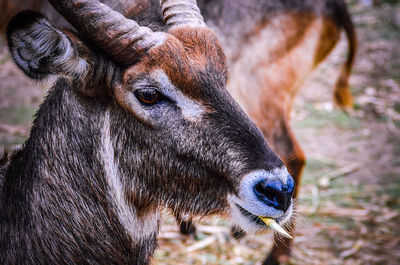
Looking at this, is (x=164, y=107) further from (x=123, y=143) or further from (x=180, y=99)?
(x=123, y=143)

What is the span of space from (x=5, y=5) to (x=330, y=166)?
17.5 ft

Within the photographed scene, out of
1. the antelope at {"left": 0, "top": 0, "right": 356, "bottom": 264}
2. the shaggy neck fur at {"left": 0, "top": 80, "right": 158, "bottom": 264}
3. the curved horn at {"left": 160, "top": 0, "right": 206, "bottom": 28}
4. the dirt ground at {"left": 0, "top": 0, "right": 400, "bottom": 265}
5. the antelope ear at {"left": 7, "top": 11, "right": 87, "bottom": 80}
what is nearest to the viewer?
the antelope ear at {"left": 7, "top": 11, "right": 87, "bottom": 80}

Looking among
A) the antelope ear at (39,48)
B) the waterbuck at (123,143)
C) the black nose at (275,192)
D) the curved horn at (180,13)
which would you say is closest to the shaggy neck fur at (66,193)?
the waterbuck at (123,143)

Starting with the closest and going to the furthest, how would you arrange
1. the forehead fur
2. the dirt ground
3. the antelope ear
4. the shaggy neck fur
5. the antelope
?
the antelope ear < the forehead fur < the shaggy neck fur < the antelope < the dirt ground

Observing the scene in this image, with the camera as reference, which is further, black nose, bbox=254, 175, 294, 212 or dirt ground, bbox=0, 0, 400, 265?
dirt ground, bbox=0, 0, 400, 265

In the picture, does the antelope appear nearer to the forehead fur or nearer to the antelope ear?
the forehead fur

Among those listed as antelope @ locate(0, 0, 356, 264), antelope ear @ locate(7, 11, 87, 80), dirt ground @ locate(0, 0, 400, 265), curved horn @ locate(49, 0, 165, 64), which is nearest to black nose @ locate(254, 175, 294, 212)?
dirt ground @ locate(0, 0, 400, 265)

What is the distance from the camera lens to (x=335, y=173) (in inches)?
252

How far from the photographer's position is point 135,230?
2.84 metres

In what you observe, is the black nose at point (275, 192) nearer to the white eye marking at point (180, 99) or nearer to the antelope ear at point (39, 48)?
the white eye marking at point (180, 99)

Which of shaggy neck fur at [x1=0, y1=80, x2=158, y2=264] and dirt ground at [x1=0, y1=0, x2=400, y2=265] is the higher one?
shaggy neck fur at [x1=0, y1=80, x2=158, y2=264]

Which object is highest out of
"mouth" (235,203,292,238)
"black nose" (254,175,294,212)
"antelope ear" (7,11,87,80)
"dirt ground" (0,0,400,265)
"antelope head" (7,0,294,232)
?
"antelope ear" (7,11,87,80)

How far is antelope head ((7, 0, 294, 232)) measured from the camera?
7.72ft

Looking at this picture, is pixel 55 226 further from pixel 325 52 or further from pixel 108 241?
pixel 325 52
